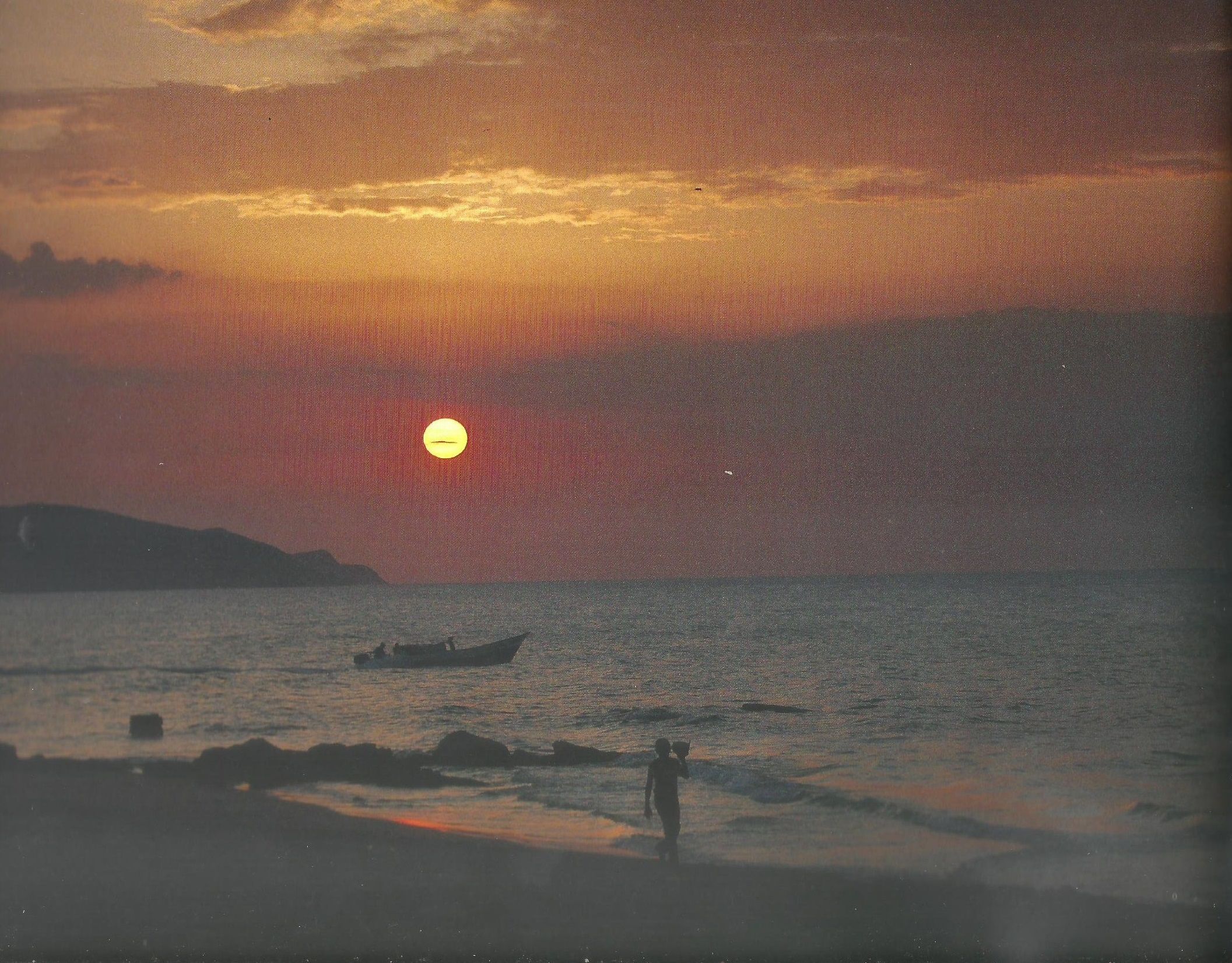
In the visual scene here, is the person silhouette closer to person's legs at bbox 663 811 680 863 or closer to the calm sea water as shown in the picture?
person's legs at bbox 663 811 680 863

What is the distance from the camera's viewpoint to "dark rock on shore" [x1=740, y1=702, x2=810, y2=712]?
35.6ft

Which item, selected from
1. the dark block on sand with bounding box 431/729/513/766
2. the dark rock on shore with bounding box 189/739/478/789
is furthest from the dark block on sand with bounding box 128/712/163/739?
the dark block on sand with bounding box 431/729/513/766

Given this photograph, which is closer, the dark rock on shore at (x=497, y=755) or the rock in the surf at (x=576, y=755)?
the dark rock on shore at (x=497, y=755)

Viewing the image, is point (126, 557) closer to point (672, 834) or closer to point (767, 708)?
point (672, 834)

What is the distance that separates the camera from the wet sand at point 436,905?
4.80m

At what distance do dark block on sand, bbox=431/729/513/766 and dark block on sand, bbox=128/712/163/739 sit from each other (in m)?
1.64

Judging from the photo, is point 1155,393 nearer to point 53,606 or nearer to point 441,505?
point 441,505

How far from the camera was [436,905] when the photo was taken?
16.2 ft

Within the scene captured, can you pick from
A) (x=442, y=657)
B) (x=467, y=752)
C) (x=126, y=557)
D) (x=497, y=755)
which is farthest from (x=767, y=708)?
(x=126, y=557)

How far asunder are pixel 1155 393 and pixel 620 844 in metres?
3.84

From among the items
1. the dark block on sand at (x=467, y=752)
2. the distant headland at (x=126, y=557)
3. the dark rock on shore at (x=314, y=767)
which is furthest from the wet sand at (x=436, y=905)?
the dark block on sand at (x=467, y=752)

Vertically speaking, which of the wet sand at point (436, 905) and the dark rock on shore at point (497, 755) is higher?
the dark rock on shore at point (497, 755)

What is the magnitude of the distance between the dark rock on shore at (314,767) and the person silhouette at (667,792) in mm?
1367

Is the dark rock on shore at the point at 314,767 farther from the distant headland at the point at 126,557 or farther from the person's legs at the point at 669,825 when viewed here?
the person's legs at the point at 669,825
